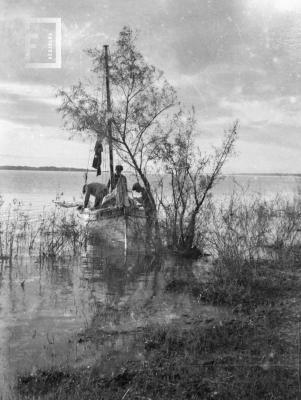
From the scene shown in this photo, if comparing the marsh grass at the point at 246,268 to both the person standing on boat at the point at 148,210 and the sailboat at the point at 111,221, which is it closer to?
the person standing on boat at the point at 148,210

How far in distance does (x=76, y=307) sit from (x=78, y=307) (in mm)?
44

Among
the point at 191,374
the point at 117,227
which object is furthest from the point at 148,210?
the point at 191,374

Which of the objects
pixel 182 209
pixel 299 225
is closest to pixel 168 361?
pixel 182 209

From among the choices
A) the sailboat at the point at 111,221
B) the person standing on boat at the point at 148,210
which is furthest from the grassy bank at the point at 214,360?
the sailboat at the point at 111,221

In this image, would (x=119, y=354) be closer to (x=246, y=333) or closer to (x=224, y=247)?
(x=246, y=333)

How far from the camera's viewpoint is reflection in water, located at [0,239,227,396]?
23.5 feet

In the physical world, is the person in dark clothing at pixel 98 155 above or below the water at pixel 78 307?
above

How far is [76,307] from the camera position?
10008 mm

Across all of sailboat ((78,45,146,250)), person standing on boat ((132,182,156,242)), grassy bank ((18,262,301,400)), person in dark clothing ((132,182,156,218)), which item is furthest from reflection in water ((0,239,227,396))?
sailboat ((78,45,146,250))

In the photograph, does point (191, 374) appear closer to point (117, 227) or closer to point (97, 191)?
point (117, 227)

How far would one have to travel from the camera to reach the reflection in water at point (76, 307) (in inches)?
282

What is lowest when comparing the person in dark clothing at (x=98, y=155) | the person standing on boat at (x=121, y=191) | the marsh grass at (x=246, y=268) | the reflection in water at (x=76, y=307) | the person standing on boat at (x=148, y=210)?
the reflection in water at (x=76, y=307)

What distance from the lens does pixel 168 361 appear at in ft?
21.7

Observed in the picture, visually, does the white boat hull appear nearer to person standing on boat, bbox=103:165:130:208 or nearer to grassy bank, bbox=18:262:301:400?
person standing on boat, bbox=103:165:130:208
